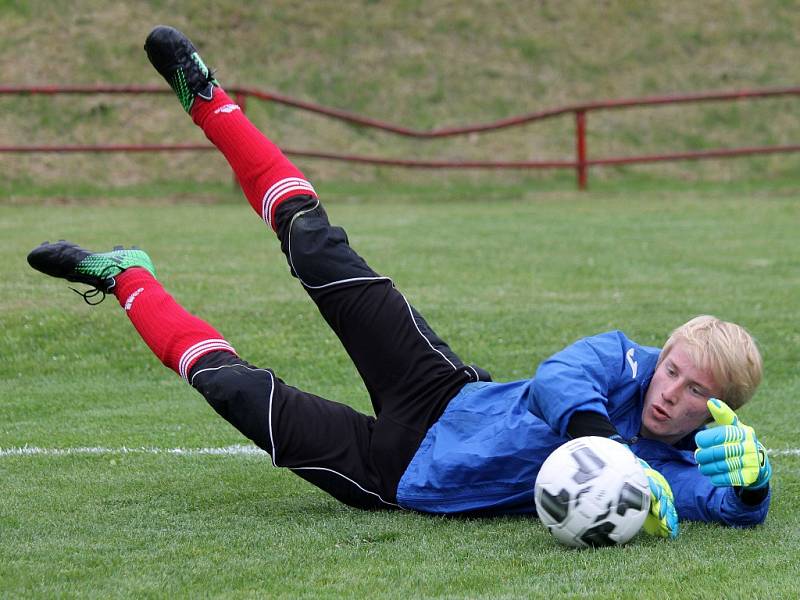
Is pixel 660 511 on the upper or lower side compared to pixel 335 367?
upper

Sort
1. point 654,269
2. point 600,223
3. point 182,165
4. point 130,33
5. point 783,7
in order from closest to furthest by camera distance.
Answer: point 654,269
point 600,223
point 182,165
point 130,33
point 783,7

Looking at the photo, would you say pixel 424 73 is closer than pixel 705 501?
No

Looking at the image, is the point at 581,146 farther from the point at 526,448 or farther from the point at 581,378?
the point at 581,378

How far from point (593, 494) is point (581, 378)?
424mm

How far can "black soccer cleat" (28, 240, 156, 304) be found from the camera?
551 centimetres

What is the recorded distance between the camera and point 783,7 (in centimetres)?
2403

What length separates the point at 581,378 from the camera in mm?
4125

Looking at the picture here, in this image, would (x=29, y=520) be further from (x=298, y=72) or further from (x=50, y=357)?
(x=298, y=72)

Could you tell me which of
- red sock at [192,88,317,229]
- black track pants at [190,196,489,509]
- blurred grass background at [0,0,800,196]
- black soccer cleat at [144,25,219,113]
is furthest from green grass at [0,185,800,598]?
blurred grass background at [0,0,800,196]

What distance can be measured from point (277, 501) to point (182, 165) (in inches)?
600

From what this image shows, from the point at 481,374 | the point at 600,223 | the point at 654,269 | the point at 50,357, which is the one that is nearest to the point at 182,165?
the point at 600,223

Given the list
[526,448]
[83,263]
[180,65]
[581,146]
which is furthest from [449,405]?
[581,146]

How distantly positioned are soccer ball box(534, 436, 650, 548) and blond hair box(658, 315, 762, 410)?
1.53 ft

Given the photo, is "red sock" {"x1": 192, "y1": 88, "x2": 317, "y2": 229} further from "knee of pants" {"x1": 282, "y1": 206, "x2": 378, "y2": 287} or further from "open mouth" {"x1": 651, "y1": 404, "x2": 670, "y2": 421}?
"open mouth" {"x1": 651, "y1": 404, "x2": 670, "y2": 421}
